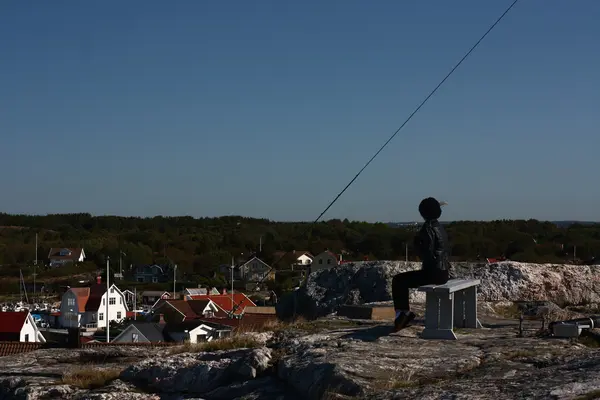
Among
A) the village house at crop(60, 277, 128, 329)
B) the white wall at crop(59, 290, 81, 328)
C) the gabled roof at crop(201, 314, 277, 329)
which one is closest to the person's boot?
the gabled roof at crop(201, 314, 277, 329)

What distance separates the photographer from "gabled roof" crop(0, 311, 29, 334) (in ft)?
121

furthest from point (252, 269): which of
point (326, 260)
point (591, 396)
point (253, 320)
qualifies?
point (591, 396)

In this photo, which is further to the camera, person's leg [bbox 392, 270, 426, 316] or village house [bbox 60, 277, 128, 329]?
village house [bbox 60, 277, 128, 329]

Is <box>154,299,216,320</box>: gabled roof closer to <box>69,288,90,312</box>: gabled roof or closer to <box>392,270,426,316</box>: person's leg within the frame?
<box>69,288,90,312</box>: gabled roof

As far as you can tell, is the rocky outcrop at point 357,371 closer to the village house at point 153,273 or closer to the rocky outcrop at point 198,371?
the rocky outcrop at point 198,371

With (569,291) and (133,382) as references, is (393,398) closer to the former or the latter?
(133,382)

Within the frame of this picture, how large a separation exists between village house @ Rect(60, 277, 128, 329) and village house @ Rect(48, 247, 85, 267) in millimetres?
37214

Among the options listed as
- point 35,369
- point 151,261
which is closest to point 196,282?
point 151,261

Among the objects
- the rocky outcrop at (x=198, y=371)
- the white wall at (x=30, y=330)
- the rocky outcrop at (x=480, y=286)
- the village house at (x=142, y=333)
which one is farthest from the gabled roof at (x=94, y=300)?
the rocky outcrop at (x=198, y=371)

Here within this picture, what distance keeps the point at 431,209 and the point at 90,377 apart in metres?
3.93

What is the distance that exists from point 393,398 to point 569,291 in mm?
8390

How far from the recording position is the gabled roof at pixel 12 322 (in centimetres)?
3675

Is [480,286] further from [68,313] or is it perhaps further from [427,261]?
[68,313]

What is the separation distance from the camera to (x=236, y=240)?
101375mm
